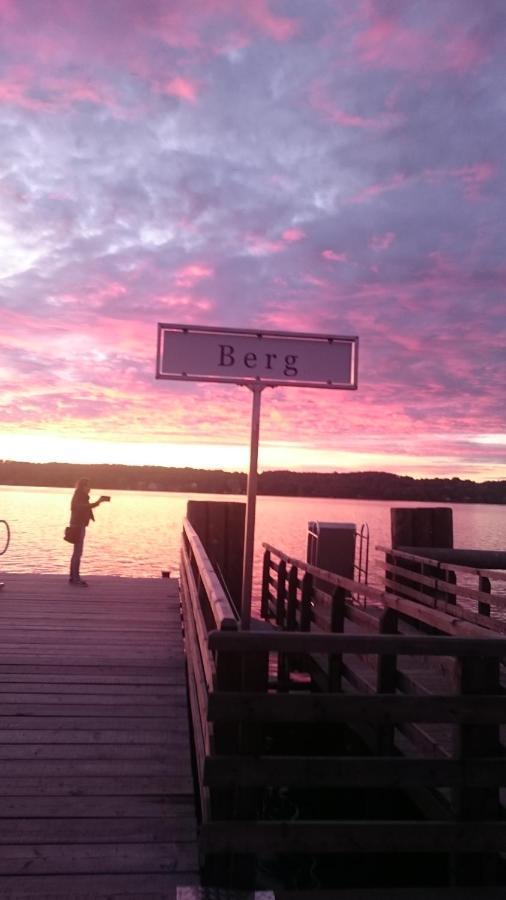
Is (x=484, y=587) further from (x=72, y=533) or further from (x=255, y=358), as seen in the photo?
(x=72, y=533)

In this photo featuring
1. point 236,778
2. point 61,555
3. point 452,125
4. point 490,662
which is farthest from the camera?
point 61,555

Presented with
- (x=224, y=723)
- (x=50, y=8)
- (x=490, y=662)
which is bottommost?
(x=224, y=723)

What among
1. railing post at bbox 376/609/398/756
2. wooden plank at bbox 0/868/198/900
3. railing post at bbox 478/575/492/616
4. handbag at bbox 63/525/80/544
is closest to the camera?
wooden plank at bbox 0/868/198/900

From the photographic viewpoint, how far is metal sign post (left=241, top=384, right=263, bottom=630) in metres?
4.84

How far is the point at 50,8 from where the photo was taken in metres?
8.88

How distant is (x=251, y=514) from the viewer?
4863 mm

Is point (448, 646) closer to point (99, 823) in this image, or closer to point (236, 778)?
point (236, 778)

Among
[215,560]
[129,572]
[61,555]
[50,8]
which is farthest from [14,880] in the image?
[61,555]

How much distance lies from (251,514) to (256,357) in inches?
47.9

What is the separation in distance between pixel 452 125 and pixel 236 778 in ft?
35.4

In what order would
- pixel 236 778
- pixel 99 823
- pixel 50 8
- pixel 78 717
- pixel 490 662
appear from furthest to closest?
1. pixel 50 8
2. pixel 78 717
3. pixel 99 823
4. pixel 490 662
5. pixel 236 778

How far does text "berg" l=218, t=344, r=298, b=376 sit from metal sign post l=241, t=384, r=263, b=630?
0.54 ft

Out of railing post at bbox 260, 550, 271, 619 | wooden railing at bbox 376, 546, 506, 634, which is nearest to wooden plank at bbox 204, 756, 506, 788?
wooden railing at bbox 376, 546, 506, 634

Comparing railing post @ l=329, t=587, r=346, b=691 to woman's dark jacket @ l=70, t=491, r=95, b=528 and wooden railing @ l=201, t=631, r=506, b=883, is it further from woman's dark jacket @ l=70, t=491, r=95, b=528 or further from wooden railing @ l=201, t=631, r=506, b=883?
woman's dark jacket @ l=70, t=491, r=95, b=528
